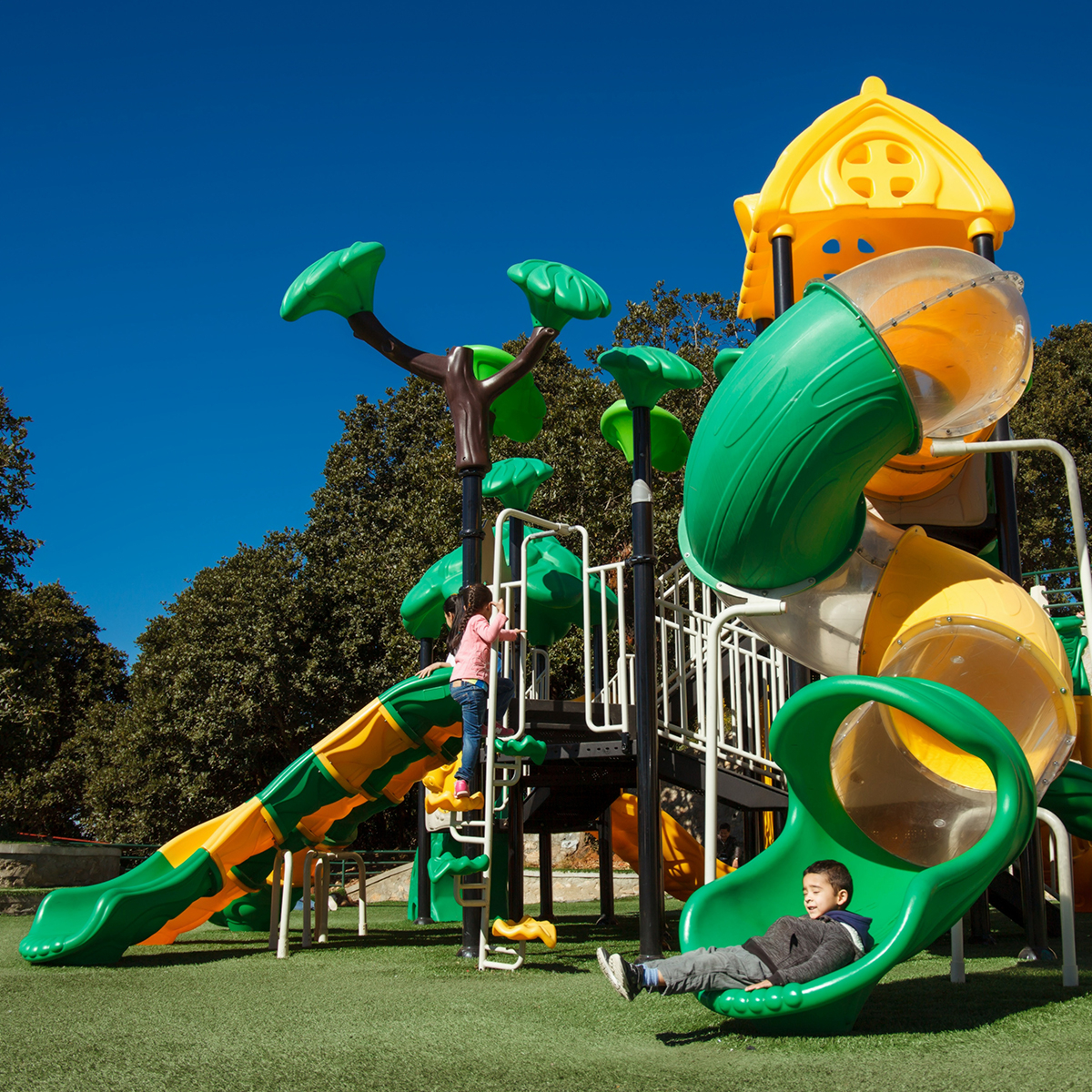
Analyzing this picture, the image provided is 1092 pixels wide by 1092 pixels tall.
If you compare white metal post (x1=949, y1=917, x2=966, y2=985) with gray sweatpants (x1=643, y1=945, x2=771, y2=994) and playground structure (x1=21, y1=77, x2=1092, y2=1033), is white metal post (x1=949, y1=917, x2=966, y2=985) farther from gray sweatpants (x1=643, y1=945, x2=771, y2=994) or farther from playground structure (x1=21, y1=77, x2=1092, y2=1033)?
gray sweatpants (x1=643, y1=945, x2=771, y2=994)

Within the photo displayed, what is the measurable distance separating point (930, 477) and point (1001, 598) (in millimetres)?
1700

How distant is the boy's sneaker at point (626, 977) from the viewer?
3.83 meters

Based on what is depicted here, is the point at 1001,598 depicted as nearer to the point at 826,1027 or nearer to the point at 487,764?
the point at 826,1027

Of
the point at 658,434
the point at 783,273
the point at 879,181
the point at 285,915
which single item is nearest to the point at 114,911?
the point at 285,915

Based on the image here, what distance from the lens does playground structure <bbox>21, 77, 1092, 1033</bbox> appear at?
4586 mm

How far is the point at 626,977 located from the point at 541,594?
5557 millimetres

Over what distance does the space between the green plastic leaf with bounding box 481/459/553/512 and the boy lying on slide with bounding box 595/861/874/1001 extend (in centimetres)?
664

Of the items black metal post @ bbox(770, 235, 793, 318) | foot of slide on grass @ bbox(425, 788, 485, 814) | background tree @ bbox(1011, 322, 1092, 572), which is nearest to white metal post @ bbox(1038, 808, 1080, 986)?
foot of slide on grass @ bbox(425, 788, 485, 814)

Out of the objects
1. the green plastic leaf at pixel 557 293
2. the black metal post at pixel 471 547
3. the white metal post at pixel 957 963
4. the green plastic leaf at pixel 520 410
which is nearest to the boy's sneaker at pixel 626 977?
the white metal post at pixel 957 963

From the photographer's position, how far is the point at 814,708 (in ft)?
14.1

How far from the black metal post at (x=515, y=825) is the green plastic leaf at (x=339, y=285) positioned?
2.32 metres

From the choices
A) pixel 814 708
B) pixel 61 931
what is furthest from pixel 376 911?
pixel 814 708

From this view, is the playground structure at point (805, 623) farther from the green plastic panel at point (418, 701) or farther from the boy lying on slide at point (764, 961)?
the boy lying on slide at point (764, 961)

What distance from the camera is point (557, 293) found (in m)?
7.40
